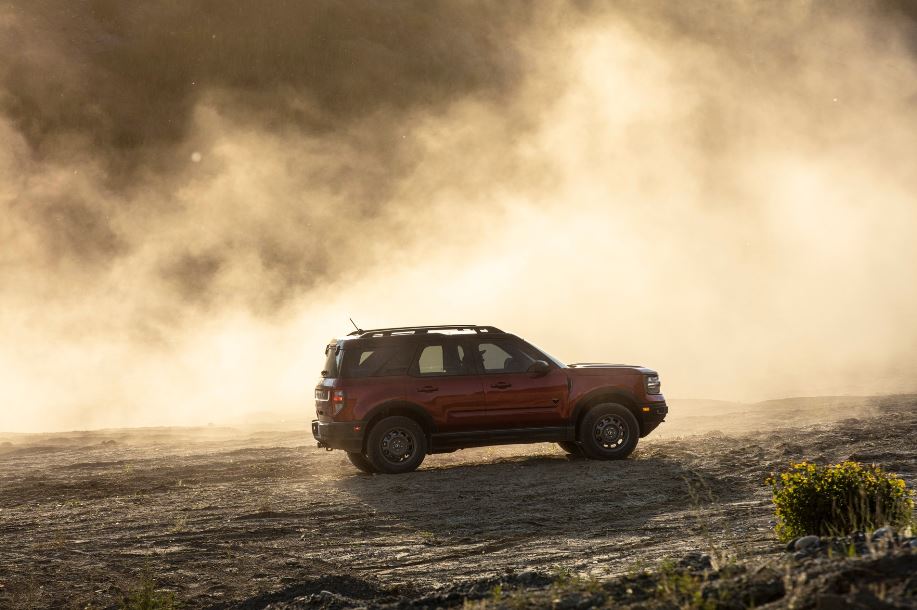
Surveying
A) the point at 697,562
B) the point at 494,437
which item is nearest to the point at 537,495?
the point at 494,437

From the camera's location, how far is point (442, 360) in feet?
49.0

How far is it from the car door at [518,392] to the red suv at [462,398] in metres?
0.01

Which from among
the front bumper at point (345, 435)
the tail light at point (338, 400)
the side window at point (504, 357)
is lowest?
the front bumper at point (345, 435)

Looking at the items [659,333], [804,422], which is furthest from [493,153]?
[804,422]

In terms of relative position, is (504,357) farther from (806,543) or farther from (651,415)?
(806,543)

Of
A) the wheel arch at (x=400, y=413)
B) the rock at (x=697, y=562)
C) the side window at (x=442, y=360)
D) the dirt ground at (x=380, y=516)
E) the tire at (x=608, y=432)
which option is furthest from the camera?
the tire at (x=608, y=432)

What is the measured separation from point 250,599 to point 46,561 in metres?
2.67

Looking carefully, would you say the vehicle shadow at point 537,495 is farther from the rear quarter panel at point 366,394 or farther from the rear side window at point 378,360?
the rear side window at point 378,360

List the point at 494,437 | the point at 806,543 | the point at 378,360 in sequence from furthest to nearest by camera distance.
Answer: the point at 494,437 → the point at 378,360 → the point at 806,543

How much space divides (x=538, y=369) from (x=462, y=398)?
1.13 metres

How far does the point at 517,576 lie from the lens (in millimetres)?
7773

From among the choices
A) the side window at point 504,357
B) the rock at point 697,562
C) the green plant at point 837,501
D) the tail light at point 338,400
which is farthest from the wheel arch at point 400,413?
the rock at point 697,562

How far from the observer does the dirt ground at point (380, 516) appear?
912cm

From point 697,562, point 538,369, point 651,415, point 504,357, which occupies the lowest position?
point 697,562
